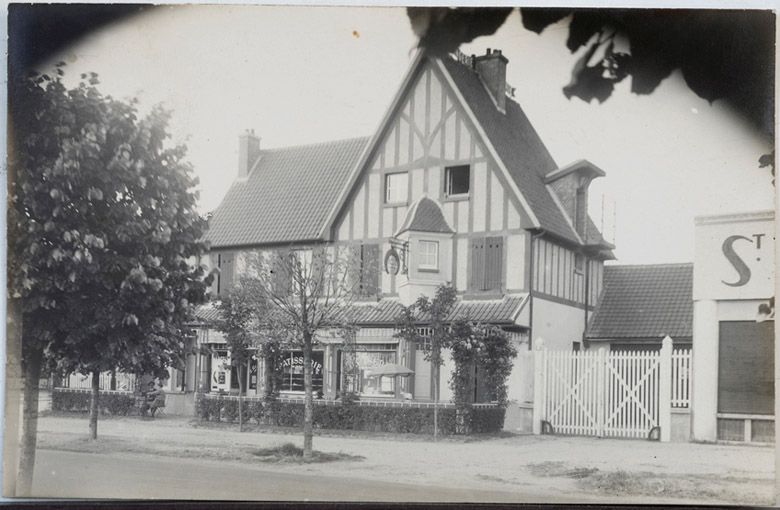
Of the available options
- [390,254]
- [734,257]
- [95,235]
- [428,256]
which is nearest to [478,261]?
[428,256]

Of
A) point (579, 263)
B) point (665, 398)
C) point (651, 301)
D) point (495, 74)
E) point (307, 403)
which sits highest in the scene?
point (495, 74)

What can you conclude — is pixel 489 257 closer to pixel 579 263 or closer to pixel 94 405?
pixel 579 263

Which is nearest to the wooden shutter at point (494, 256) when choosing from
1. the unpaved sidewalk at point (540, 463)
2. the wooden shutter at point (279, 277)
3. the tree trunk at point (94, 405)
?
the unpaved sidewalk at point (540, 463)

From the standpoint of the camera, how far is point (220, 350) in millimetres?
6141

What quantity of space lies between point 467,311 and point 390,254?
594 millimetres

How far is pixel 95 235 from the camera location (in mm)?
6098

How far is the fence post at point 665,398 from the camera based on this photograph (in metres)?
5.56

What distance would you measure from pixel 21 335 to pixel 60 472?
0.89 metres

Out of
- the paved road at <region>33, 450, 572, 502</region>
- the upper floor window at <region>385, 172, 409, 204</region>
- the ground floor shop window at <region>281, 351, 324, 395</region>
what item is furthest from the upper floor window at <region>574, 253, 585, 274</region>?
the ground floor shop window at <region>281, 351, 324, 395</region>

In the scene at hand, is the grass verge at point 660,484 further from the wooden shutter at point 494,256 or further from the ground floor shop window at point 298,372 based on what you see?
the ground floor shop window at point 298,372

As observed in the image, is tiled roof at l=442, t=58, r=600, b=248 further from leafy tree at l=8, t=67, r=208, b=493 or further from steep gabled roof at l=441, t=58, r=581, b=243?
leafy tree at l=8, t=67, r=208, b=493

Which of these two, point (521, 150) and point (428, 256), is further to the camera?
point (428, 256)

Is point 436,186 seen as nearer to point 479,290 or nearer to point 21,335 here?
point 479,290

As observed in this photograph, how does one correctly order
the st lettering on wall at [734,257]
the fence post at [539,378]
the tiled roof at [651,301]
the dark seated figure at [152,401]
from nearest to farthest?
1. the st lettering on wall at [734,257]
2. the tiled roof at [651,301]
3. the fence post at [539,378]
4. the dark seated figure at [152,401]
